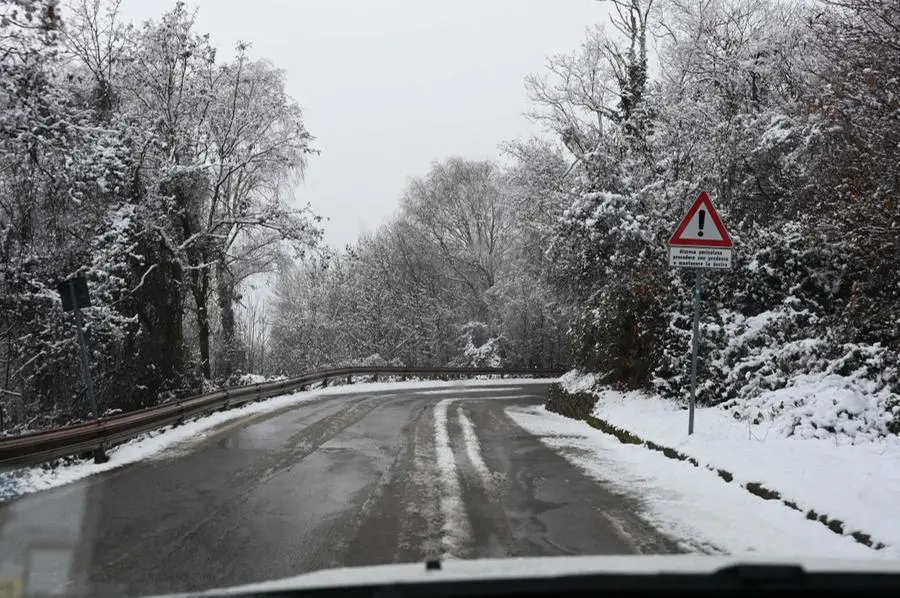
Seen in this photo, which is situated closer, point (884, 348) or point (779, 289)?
point (884, 348)

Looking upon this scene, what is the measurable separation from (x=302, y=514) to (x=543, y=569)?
13.6 feet

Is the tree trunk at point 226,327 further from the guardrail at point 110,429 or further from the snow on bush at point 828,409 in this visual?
the snow on bush at point 828,409

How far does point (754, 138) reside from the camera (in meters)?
15.4

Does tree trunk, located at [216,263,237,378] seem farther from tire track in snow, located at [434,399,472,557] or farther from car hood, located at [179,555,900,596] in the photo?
car hood, located at [179,555,900,596]

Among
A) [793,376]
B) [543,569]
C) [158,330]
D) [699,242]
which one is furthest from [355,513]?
[158,330]

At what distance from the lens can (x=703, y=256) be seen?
973 centimetres

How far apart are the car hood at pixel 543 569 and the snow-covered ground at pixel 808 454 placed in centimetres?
289

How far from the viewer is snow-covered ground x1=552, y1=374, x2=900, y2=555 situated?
229 inches

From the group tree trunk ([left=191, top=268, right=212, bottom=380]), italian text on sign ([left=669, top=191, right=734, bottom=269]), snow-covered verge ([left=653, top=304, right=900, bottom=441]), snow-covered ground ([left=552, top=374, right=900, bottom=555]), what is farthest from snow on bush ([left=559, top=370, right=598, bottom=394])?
tree trunk ([left=191, top=268, right=212, bottom=380])

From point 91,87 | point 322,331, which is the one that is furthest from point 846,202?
point 322,331

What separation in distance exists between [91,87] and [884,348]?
20624 millimetres

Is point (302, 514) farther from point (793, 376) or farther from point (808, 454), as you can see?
point (793, 376)

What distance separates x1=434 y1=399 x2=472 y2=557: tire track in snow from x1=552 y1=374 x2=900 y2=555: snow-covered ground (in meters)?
2.97

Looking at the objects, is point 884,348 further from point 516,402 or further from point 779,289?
point 516,402
